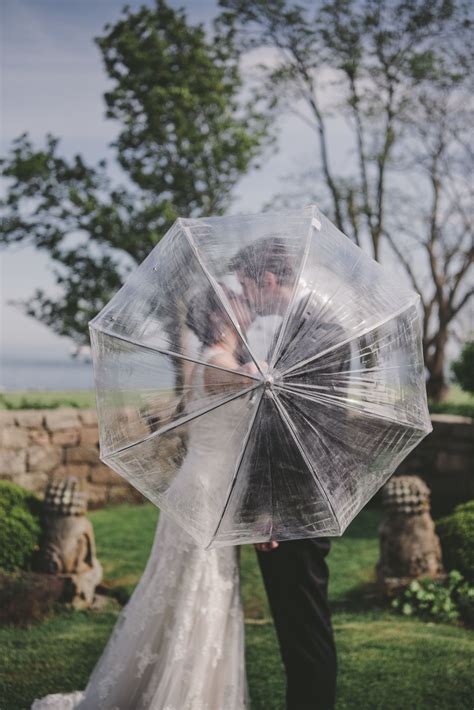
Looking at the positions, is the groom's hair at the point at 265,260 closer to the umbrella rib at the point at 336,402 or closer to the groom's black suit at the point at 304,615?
the umbrella rib at the point at 336,402

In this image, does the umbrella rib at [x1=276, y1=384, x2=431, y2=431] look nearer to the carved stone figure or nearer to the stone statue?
the stone statue

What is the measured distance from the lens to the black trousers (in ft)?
9.07

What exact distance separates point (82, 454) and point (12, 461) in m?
0.96

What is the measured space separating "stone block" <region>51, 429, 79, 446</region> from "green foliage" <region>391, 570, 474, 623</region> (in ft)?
16.0

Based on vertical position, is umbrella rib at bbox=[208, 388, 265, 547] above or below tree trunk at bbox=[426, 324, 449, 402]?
below

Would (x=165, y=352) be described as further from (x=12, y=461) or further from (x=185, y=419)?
(x=12, y=461)

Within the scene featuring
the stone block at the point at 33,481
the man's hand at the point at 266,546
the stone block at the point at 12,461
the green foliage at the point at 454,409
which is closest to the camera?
the man's hand at the point at 266,546

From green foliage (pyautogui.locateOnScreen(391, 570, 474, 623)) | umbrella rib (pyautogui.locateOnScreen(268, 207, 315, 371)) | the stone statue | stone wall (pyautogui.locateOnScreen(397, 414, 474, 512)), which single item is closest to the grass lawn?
green foliage (pyautogui.locateOnScreen(391, 570, 474, 623))

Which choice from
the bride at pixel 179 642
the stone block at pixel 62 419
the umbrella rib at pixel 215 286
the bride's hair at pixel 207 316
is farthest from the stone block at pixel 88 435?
the bride's hair at pixel 207 316

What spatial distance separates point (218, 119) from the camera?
13625 mm

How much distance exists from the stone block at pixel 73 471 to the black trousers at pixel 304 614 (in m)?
6.10

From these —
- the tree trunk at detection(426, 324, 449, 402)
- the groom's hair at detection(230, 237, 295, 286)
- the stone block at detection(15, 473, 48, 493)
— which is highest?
the tree trunk at detection(426, 324, 449, 402)

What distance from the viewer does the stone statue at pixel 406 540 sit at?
5293 millimetres

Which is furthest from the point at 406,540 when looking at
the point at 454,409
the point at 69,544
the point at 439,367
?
the point at 439,367
